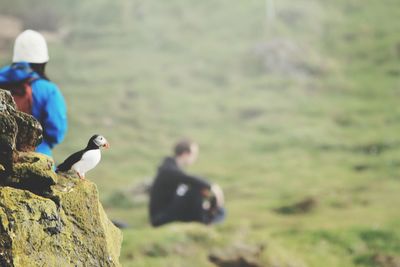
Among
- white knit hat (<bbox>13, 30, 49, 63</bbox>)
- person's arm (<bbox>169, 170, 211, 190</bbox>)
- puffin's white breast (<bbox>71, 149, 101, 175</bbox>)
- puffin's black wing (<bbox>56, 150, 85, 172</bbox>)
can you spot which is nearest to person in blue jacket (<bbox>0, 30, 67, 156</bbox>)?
white knit hat (<bbox>13, 30, 49, 63</bbox>)

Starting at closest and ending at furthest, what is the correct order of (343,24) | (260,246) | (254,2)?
1. (260,246)
2. (343,24)
3. (254,2)

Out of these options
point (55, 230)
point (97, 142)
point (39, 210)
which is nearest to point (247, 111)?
point (97, 142)

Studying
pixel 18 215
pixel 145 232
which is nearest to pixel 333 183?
pixel 145 232

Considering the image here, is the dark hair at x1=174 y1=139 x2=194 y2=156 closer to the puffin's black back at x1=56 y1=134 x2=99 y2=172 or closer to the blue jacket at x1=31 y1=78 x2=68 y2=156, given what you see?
the blue jacket at x1=31 y1=78 x2=68 y2=156

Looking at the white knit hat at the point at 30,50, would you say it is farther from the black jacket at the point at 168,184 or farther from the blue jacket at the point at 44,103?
the black jacket at the point at 168,184

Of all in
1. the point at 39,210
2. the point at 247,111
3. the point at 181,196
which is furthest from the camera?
the point at 247,111

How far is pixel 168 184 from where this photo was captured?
16328 mm

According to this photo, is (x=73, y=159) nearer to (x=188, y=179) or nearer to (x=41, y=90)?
(x=41, y=90)

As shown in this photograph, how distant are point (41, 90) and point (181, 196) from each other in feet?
24.5

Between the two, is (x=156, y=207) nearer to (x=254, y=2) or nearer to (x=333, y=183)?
(x=333, y=183)

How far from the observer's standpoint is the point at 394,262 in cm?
1545

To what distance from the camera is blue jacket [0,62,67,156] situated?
353 inches

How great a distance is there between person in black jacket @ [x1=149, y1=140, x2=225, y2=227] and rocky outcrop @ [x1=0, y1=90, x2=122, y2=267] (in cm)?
956

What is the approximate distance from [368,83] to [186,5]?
20927mm
